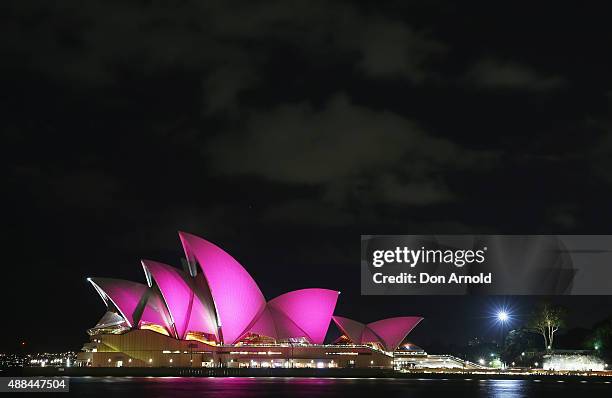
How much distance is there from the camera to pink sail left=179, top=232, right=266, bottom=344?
84.8 meters

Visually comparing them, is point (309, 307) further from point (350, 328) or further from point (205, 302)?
point (205, 302)

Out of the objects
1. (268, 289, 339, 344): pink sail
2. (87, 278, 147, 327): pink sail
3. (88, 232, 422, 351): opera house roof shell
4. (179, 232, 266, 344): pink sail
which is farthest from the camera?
(268, 289, 339, 344): pink sail

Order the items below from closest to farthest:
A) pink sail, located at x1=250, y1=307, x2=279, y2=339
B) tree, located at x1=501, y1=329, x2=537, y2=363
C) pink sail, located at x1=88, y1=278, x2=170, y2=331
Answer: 1. pink sail, located at x1=88, y1=278, x2=170, y2=331
2. pink sail, located at x1=250, y1=307, x2=279, y2=339
3. tree, located at x1=501, y1=329, x2=537, y2=363

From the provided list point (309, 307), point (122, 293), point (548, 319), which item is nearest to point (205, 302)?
point (122, 293)

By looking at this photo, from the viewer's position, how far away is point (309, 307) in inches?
3863

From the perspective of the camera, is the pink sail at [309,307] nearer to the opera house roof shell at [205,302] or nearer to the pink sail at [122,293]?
the opera house roof shell at [205,302]

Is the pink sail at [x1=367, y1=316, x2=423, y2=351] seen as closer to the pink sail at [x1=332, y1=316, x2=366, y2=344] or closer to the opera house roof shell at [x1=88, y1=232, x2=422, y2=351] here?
the pink sail at [x1=332, y1=316, x2=366, y2=344]

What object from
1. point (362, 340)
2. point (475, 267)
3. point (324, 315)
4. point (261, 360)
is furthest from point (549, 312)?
point (475, 267)

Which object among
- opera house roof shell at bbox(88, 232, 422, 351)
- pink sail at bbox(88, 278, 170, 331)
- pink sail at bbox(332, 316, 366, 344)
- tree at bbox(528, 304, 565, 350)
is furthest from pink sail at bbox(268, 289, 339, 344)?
tree at bbox(528, 304, 565, 350)

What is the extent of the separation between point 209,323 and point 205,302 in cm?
351

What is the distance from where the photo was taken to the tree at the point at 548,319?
372 ft

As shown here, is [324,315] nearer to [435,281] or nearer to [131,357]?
[131,357]

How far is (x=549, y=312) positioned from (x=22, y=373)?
71110mm

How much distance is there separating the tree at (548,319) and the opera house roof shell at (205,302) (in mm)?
35489
